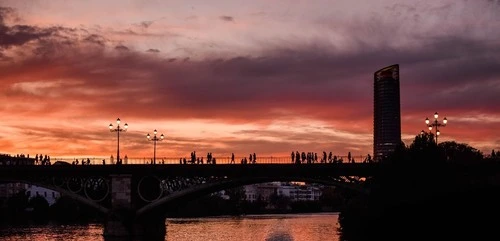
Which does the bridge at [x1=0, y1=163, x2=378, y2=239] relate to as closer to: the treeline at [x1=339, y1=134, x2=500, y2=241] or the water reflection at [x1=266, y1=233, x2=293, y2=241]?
the treeline at [x1=339, y1=134, x2=500, y2=241]

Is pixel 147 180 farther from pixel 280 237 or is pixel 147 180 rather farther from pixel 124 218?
pixel 280 237

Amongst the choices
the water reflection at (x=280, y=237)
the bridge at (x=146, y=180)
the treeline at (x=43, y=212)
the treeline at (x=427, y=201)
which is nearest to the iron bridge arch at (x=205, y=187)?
the bridge at (x=146, y=180)

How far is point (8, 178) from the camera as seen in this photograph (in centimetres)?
8375

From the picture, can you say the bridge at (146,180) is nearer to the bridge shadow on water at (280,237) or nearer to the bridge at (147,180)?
the bridge at (147,180)

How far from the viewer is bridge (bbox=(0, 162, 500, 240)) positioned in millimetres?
77250

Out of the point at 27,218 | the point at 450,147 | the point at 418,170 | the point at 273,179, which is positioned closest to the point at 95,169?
the point at 273,179

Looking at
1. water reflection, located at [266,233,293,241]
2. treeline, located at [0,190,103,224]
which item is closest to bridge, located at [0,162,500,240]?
water reflection, located at [266,233,293,241]

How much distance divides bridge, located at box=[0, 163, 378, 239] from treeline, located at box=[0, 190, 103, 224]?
42.2 meters

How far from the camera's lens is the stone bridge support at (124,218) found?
77.4 m

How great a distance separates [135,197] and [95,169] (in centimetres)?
523

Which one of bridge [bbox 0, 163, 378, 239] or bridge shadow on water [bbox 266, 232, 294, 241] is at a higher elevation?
bridge [bbox 0, 163, 378, 239]

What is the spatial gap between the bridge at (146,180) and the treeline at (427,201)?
230 inches

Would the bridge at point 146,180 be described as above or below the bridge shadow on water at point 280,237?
above

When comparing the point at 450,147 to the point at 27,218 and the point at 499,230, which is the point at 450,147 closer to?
the point at 499,230
